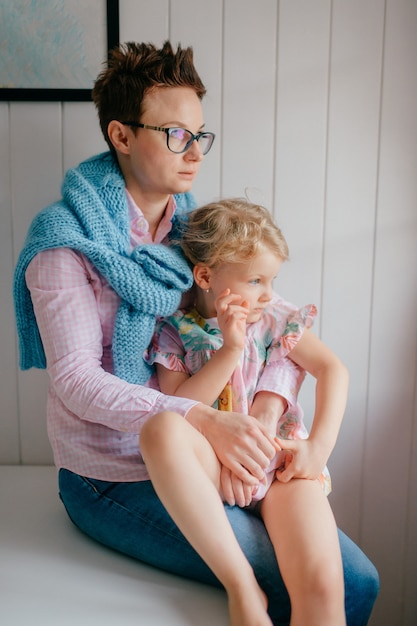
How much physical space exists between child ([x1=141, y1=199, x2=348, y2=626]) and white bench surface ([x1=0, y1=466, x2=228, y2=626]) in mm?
175

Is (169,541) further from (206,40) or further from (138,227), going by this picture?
(206,40)

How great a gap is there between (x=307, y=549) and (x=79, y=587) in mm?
422

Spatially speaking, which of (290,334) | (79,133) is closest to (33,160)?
(79,133)

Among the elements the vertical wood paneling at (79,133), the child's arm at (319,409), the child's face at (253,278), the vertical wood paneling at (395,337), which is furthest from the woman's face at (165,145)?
the vertical wood paneling at (395,337)

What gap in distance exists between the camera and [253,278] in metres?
1.29

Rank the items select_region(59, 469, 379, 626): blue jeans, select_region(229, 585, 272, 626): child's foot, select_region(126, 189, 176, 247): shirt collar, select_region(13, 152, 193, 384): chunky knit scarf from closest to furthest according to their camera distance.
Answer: select_region(229, 585, 272, 626): child's foot < select_region(59, 469, 379, 626): blue jeans < select_region(13, 152, 193, 384): chunky knit scarf < select_region(126, 189, 176, 247): shirt collar

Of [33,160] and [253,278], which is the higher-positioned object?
[33,160]

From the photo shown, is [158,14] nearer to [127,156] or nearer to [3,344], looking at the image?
[127,156]

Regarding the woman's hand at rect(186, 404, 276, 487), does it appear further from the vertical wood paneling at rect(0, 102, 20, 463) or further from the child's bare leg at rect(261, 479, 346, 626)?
the vertical wood paneling at rect(0, 102, 20, 463)

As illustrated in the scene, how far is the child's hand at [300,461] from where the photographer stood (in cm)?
121

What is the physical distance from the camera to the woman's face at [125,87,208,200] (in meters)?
1.29

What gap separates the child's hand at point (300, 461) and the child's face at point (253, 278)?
293 mm

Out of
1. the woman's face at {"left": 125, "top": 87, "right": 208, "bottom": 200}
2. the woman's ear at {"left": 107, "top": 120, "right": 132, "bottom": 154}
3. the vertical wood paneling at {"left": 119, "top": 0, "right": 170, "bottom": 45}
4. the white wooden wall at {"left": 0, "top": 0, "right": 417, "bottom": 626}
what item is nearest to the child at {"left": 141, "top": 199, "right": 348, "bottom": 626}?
the woman's face at {"left": 125, "top": 87, "right": 208, "bottom": 200}

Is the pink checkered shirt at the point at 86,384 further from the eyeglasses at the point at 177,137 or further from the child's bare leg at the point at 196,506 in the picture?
the eyeglasses at the point at 177,137
